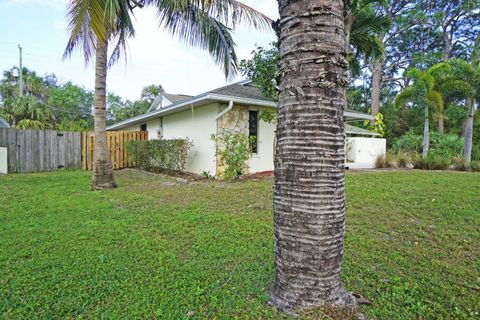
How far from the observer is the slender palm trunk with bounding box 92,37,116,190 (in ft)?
21.1

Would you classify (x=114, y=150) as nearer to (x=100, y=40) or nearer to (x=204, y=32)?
(x=204, y=32)

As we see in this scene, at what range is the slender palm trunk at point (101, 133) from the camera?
6434 mm

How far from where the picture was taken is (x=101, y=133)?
6656mm

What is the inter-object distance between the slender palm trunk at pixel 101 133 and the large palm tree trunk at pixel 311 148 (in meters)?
5.92

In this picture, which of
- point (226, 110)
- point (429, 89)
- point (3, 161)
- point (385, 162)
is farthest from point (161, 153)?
point (429, 89)

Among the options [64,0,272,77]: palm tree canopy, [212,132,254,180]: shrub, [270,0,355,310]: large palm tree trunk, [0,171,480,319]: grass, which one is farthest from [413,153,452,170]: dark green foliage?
[270,0,355,310]: large palm tree trunk

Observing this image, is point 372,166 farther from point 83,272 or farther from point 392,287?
point 83,272

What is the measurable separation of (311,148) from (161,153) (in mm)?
8724

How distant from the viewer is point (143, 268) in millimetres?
2568

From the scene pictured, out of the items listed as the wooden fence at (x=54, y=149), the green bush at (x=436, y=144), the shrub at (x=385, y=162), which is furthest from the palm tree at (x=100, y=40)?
the green bush at (x=436, y=144)

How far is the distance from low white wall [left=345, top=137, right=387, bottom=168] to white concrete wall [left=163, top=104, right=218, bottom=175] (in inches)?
226

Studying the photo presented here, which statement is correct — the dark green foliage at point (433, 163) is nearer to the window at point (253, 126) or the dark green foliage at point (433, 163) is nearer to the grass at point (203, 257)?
the grass at point (203, 257)

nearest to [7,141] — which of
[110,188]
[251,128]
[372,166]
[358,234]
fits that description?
[110,188]

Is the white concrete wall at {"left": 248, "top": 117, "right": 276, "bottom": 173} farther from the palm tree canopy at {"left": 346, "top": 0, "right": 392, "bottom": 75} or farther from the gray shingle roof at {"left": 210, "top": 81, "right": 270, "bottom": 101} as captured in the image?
the palm tree canopy at {"left": 346, "top": 0, "right": 392, "bottom": 75}
